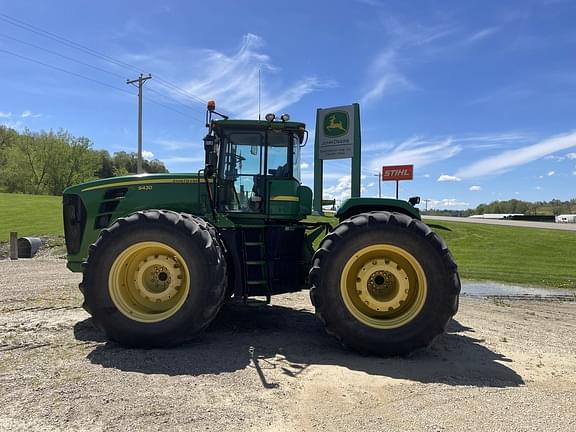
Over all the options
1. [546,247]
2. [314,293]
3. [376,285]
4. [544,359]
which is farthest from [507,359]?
[546,247]

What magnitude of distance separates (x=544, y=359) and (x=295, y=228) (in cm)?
358

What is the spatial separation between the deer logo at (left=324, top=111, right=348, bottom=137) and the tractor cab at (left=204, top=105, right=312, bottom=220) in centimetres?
868

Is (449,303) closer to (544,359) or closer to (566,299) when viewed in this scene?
(544,359)

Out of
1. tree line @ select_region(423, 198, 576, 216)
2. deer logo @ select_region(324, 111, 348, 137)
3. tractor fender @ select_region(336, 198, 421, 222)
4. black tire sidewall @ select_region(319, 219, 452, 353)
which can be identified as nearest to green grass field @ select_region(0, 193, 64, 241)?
deer logo @ select_region(324, 111, 348, 137)

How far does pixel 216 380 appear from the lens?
15.0ft

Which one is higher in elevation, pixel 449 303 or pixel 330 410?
pixel 449 303

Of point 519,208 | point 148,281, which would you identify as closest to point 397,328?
point 148,281

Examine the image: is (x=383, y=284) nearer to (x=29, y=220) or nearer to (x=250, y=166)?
(x=250, y=166)

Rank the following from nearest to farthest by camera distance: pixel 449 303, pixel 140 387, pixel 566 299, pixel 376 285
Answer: pixel 140 387
pixel 449 303
pixel 376 285
pixel 566 299

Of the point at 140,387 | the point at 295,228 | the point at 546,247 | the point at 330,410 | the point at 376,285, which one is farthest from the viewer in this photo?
the point at 546,247

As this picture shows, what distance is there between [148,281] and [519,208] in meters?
105

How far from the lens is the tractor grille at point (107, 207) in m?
7.04

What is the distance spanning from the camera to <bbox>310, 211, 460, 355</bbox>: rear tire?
17.7 ft

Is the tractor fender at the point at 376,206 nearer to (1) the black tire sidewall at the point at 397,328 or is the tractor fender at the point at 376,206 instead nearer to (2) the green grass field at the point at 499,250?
(1) the black tire sidewall at the point at 397,328
